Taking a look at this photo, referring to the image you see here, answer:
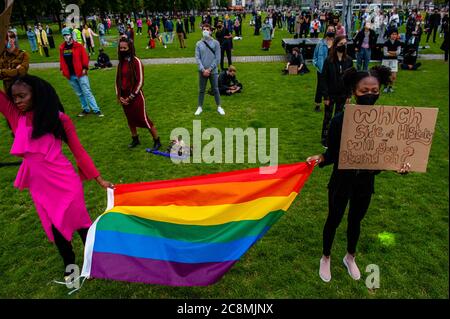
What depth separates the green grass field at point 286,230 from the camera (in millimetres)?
3768

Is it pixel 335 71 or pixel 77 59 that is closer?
pixel 335 71

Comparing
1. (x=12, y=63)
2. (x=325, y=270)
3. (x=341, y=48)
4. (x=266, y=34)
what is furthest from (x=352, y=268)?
(x=266, y=34)

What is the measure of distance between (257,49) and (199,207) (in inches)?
792

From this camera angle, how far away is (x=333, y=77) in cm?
663

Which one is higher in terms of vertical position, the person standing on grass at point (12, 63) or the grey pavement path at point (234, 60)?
the person standing on grass at point (12, 63)

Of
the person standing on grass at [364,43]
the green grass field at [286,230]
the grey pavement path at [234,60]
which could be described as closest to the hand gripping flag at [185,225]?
the green grass field at [286,230]

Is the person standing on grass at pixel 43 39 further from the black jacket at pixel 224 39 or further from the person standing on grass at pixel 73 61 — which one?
the person standing on grass at pixel 73 61

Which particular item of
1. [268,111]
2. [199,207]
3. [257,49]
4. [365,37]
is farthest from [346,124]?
[257,49]

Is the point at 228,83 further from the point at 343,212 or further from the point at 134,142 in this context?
the point at 343,212

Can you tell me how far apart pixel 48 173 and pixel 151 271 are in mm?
1390

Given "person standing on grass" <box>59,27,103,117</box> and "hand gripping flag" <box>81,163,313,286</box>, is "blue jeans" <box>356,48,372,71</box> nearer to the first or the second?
"person standing on grass" <box>59,27,103,117</box>

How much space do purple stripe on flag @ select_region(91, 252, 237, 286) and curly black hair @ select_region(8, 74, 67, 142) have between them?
130 centimetres

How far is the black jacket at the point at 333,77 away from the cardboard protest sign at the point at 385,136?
142 inches

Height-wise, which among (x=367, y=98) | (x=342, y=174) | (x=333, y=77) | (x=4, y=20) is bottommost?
(x=342, y=174)
